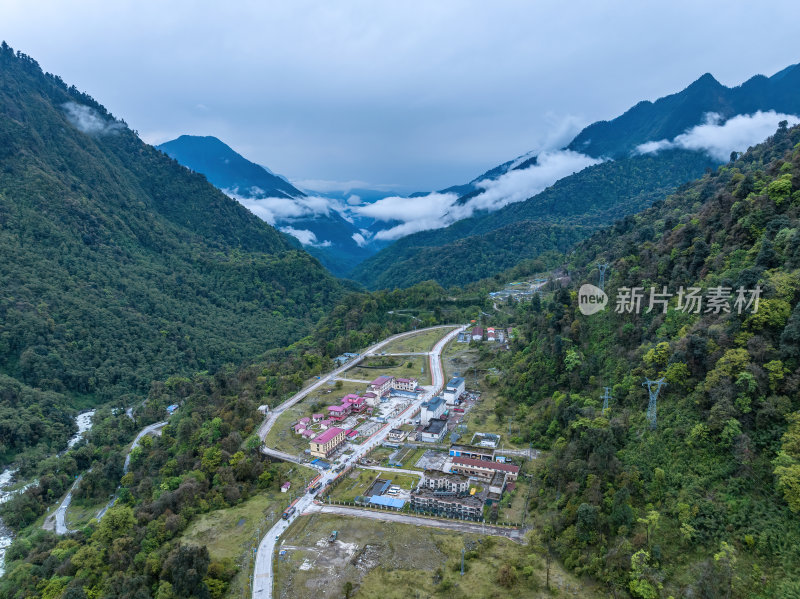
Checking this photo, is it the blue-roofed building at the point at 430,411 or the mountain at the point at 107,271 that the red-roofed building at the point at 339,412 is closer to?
the blue-roofed building at the point at 430,411

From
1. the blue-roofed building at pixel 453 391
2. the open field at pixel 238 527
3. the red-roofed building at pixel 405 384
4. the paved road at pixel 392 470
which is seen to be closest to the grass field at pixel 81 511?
the open field at pixel 238 527

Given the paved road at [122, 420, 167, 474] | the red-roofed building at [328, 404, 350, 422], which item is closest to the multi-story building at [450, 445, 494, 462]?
the red-roofed building at [328, 404, 350, 422]

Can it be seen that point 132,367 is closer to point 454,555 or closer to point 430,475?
point 430,475

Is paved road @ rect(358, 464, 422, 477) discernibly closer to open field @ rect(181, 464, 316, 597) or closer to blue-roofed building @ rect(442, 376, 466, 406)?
open field @ rect(181, 464, 316, 597)

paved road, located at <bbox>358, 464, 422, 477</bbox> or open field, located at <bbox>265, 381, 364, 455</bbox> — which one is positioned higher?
open field, located at <bbox>265, 381, 364, 455</bbox>

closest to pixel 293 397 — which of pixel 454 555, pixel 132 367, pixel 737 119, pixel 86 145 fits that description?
pixel 454 555

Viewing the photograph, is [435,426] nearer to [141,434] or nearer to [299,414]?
[299,414]
